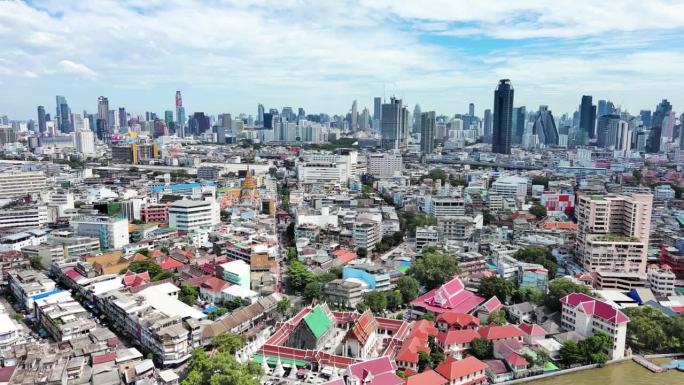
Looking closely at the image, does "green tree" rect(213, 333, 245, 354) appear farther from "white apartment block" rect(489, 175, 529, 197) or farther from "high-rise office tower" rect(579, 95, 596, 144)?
"high-rise office tower" rect(579, 95, 596, 144)

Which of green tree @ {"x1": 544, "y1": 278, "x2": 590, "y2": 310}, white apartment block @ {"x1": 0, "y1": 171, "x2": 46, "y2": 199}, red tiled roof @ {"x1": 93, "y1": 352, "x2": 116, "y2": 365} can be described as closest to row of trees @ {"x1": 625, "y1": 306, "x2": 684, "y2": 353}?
green tree @ {"x1": 544, "y1": 278, "x2": 590, "y2": 310}

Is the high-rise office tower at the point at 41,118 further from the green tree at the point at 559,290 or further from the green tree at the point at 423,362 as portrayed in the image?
the green tree at the point at 423,362

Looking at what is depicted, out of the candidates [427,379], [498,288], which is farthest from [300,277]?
[427,379]

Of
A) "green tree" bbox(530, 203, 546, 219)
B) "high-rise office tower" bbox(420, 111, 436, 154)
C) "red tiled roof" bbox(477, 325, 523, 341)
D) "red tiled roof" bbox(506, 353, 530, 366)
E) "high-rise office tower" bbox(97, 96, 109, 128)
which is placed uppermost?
"high-rise office tower" bbox(97, 96, 109, 128)

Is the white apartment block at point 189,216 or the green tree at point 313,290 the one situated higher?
the white apartment block at point 189,216

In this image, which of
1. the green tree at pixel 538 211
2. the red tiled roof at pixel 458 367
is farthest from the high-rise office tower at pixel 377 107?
the red tiled roof at pixel 458 367

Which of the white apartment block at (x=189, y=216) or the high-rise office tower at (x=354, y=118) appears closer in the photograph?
the white apartment block at (x=189, y=216)

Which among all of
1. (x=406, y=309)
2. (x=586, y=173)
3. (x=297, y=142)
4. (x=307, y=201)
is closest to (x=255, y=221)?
(x=307, y=201)
